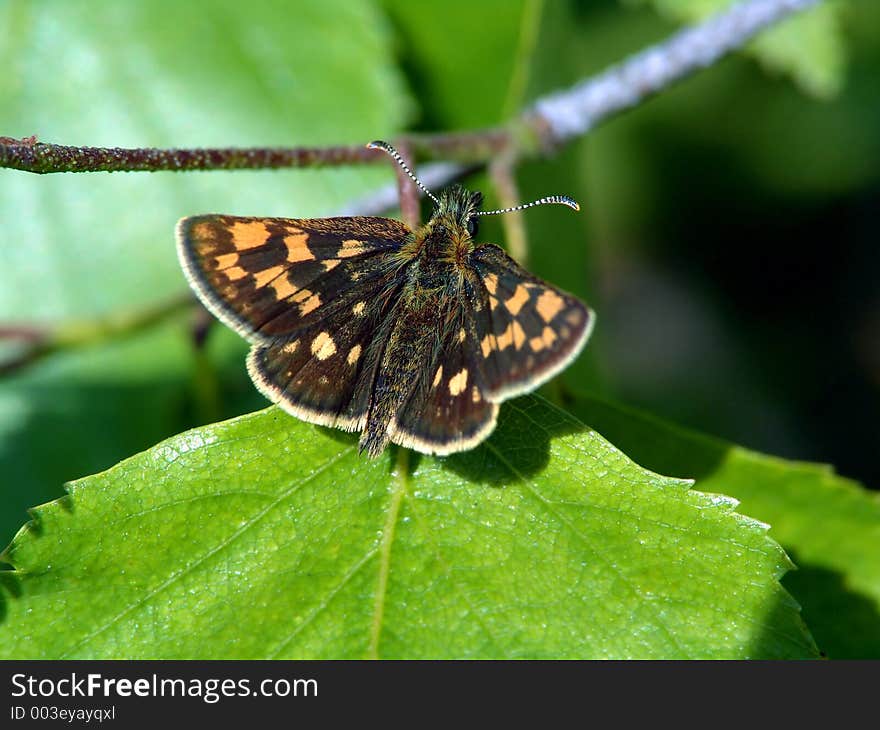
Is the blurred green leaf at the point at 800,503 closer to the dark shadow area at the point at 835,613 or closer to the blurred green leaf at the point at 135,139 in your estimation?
the dark shadow area at the point at 835,613

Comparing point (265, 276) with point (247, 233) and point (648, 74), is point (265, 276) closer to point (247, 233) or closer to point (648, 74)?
point (247, 233)

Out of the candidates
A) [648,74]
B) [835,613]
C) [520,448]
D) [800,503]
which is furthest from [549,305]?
[648,74]

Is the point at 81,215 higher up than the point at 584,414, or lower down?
higher up

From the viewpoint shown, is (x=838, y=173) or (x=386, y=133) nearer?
(x=386, y=133)

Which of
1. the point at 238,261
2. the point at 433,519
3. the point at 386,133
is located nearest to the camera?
the point at 433,519

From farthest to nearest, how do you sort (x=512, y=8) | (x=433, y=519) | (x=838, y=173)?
(x=838, y=173) → (x=512, y=8) → (x=433, y=519)

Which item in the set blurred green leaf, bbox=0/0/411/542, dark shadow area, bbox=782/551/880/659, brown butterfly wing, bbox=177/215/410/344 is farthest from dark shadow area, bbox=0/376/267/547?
dark shadow area, bbox=782/551/880/659

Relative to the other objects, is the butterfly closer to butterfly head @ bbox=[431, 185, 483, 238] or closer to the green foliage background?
butterfly head @ bbox=[431, 185, 483, 238]

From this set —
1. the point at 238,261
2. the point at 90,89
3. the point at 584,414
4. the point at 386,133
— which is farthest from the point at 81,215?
the point at 584,414
